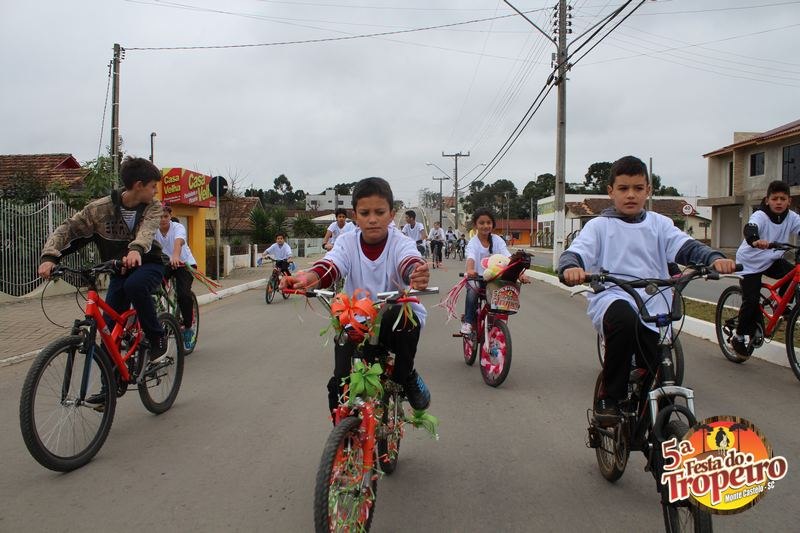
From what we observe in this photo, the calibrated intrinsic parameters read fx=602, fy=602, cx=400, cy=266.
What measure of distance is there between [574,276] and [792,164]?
33553mm

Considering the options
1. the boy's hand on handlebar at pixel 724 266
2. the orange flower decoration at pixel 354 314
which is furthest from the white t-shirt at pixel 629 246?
the orange flower decoration at pixel 354 314

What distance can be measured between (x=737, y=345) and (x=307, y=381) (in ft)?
15.2

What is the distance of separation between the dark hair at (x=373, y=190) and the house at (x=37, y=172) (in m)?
14.4

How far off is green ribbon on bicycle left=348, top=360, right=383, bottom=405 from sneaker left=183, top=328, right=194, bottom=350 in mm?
5071

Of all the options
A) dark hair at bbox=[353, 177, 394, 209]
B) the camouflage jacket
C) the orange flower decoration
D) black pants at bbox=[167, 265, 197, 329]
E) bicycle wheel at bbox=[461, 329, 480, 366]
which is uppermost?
dark hair at bbox=[353, 177, 394, 209]

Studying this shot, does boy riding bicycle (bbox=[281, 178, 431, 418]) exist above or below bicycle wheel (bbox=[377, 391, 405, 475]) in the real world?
above

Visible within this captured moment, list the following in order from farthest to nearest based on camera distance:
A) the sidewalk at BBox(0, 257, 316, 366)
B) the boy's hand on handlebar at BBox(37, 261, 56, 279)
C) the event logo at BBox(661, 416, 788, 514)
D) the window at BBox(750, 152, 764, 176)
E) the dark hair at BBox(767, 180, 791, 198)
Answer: the window at BBox(750, 152, 764, 176)
the sidewalk at BBox(0, 257, 316, 366)
the dark hair at BBox(767, 180, 791, 198)
the boy's hand on handlebar at BBox(37, 261, 56, 279)
the event logo at BBox(661, 416, 788, 514)

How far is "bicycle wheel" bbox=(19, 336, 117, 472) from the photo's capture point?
355 cm

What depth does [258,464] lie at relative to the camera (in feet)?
12.8

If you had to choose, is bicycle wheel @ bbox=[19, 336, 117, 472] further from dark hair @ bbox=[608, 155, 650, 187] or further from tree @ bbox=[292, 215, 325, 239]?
tree @ bbox=[292, 215, 325, 239]

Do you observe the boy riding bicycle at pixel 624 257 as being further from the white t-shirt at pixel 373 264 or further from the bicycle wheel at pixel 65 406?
the bicycle wheel at pixel 65 406

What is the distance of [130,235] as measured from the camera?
15.1 feet

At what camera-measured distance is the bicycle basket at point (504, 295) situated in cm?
586

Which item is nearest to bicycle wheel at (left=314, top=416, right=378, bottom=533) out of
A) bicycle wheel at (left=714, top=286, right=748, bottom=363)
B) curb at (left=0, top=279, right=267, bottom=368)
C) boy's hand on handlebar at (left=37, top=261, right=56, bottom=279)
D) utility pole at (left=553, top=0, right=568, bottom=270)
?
boy's hand on handlebar at (left=37, top=261, right=56, bottom=279)
